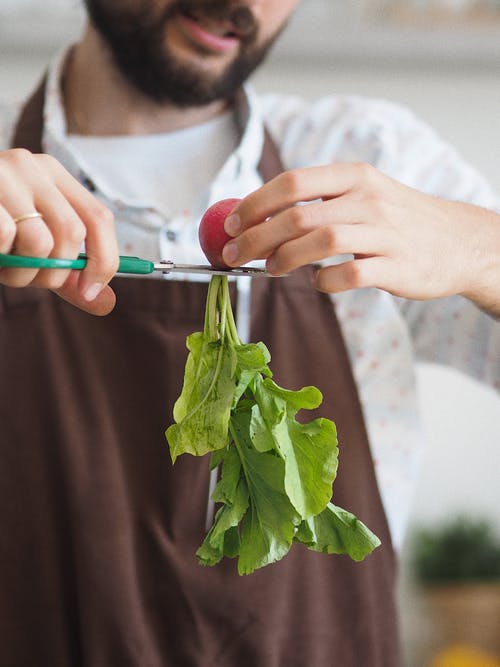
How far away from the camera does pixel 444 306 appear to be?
0.99m

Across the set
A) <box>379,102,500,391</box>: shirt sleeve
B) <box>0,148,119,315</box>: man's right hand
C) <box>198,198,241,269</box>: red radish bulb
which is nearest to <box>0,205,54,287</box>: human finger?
<box>0,148,119,315</box>: man's right hand

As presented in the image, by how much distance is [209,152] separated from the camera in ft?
3.39

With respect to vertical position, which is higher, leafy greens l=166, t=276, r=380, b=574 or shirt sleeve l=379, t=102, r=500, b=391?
shirt sleeve l=379, t=102, r=500, b=391

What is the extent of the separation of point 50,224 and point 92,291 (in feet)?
0.17

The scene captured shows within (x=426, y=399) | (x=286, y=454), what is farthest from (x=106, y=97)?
(x=426, y=399)

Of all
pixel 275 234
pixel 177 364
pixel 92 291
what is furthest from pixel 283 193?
pixel 177 364

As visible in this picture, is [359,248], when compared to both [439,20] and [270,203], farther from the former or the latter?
[439,20]

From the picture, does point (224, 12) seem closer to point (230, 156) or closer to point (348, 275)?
point (230, 156)

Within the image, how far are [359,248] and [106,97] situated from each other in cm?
52

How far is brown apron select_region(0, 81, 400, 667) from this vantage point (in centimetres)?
85

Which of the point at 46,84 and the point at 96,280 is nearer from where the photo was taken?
the point at 96,280

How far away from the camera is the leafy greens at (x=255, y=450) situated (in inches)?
22.7

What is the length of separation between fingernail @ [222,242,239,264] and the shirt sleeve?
43 centimetres

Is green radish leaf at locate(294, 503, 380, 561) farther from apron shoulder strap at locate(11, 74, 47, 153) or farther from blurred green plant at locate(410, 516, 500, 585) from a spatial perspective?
blurred green plant at locate(410, 516, 500, 585)
